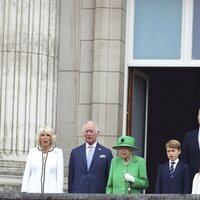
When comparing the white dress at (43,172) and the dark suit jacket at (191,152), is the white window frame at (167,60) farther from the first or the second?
the white dress at (43,172)

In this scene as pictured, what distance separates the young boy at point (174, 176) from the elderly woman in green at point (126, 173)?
0.34 metres

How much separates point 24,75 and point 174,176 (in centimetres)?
408

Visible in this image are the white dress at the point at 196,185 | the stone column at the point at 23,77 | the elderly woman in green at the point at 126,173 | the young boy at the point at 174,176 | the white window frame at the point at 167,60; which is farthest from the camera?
the white window frame at the point at 167,60

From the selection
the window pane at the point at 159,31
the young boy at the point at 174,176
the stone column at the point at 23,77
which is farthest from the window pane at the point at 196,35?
the young boy at the point at 174,176

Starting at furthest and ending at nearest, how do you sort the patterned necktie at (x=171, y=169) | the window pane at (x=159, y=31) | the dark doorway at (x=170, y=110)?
the dark doorway at (x=170, y=110) → the window pane at (x=159, y=31) → the patterned necktie at (x=171, y=169)

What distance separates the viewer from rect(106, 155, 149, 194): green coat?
2550cm

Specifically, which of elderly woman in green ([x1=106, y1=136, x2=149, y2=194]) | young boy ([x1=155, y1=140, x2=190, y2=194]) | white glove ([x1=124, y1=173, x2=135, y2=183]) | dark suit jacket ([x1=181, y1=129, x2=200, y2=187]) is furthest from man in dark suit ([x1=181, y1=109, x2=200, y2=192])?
white glove ([x1=124, y1=173, x2=135, y2=183])

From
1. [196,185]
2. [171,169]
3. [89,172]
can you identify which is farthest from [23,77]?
[196,185]

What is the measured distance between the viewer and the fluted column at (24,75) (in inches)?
1104

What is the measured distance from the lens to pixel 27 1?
2839 cm

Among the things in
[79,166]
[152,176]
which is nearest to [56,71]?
[79,166]

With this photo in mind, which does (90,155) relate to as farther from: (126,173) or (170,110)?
(170,110)

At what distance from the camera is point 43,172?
2547cm

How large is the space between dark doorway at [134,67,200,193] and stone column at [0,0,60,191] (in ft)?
18.7
